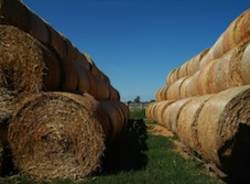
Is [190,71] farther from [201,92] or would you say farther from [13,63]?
[13,63]

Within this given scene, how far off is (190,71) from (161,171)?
9257 millimetres

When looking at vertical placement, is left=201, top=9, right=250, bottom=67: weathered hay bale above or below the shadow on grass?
above

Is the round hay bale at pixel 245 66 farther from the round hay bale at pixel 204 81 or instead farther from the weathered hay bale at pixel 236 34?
the round hay bale at pixel 204 81

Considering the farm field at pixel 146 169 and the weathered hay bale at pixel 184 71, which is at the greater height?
the weathered hay bale at pixel 184 71

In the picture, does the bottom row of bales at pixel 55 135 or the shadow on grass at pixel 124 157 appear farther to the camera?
the shadow on grass at pixel 124 157

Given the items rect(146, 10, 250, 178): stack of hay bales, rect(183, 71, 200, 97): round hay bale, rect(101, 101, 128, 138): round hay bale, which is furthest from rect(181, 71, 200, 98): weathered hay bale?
rect(101, 101, 128, 138): round hay bale

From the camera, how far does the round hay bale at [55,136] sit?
22.3ft

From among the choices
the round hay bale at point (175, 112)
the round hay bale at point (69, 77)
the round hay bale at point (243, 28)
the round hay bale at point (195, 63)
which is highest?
the round hay bale at point (195, 63)

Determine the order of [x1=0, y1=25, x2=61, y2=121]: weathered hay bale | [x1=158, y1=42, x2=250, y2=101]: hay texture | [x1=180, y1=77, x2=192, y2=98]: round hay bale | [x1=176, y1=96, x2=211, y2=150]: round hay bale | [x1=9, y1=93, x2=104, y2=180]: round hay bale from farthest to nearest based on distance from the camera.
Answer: [x1=180, y1=77, x2=192, y2=98]: round hay bale
[x1=176, y1=96, x2=211, y2=150]: round hay bale
[x1=158, y1=42, x2=250, y2=101]: hay texture
[x1=0, y1=25, x2=61, y2=121]: weathered hay bale
[x1=9, y1=93, x2=104, y2=180]: round hay bale

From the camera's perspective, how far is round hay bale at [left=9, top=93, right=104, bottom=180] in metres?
6.81

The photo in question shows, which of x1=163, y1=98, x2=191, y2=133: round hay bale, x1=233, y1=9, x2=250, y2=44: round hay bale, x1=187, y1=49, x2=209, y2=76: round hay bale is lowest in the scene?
x1=163, y1=98, x2=191, y2=133: round hay bale

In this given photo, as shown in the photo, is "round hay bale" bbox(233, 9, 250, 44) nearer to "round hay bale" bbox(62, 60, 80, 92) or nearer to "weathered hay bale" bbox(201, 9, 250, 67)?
"weathered hay bale" bbox(201, 9, 250, 67)

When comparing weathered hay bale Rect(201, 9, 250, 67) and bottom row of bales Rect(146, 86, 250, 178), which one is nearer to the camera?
bottom row of bales Rect(146, 86, 250, 178)

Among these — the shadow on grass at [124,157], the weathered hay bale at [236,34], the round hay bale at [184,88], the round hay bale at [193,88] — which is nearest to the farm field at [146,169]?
the shadow on grass at [124,157]
